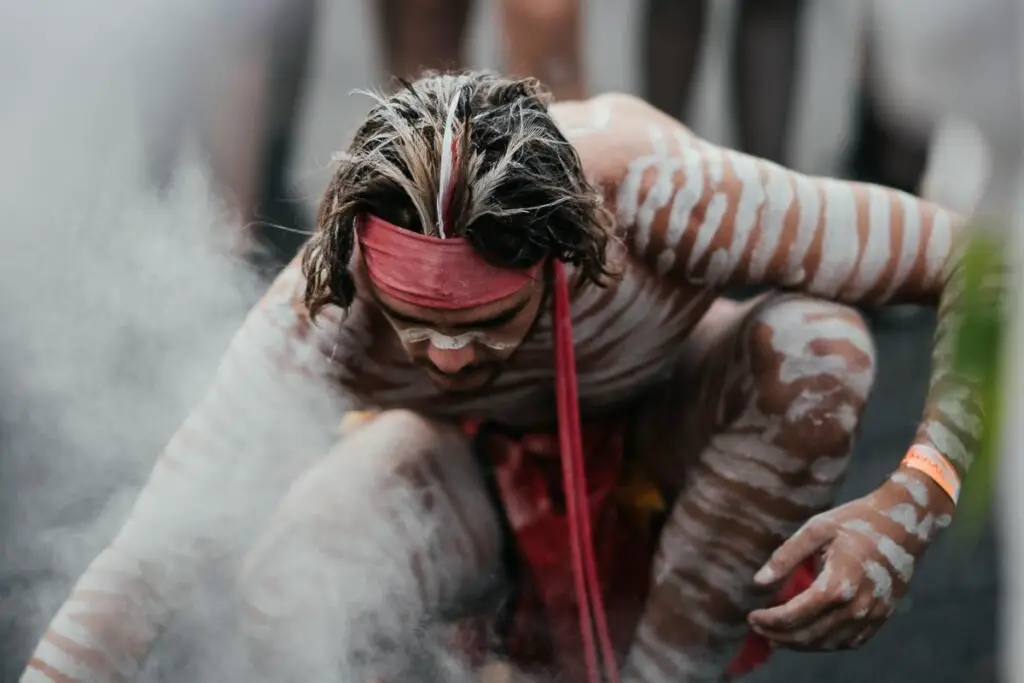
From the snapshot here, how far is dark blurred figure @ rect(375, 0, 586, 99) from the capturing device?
1188 millimetres

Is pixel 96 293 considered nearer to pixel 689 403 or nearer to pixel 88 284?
pixel 88 284

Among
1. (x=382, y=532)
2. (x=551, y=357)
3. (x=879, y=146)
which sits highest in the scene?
(x=879, y=146)

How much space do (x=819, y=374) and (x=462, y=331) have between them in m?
0.29

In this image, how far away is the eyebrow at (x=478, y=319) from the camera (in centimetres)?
83

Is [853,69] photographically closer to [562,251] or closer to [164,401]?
[562,251]

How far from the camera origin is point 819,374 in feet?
3.04

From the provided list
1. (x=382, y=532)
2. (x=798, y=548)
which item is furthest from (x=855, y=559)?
(x=382, y=532)

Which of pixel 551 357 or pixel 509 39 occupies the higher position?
pixel 509 39

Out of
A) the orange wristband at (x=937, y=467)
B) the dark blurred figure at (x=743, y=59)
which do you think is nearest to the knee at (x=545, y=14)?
the dark blurred figure at (x=743, y=59)

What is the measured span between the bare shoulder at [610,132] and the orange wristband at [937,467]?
0.29m

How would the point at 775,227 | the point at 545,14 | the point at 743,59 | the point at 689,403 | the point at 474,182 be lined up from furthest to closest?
the point at 743,59
the point at 545,14
the point at 689,403
the point at 775,227
the point at 474,182

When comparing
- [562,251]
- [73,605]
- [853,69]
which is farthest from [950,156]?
[73,605]

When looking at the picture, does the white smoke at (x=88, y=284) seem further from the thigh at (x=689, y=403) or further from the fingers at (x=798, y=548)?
the fingers at (x=798, y=548)

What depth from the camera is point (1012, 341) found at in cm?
41
